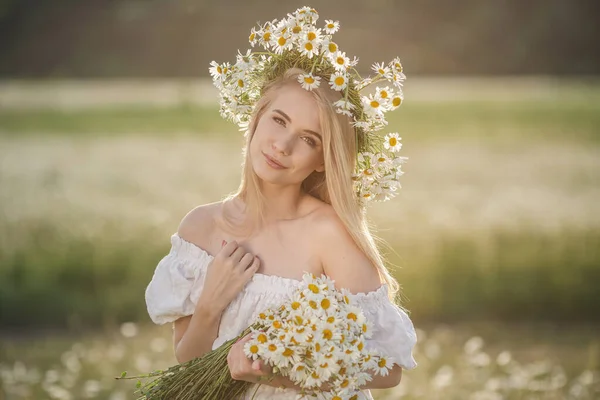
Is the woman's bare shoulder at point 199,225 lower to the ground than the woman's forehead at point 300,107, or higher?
lower

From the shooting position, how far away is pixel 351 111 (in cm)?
354

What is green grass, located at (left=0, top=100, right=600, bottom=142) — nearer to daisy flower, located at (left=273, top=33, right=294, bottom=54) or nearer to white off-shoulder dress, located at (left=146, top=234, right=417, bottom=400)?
white off-shoulder dress, located at (left=146, top=234, right=417, bottom=400)

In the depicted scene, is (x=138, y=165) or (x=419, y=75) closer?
(x=138, y=165)

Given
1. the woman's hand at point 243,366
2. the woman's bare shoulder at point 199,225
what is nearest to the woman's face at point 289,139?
the woman's bare shoulder at point 199,225

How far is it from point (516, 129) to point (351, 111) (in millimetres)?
11702

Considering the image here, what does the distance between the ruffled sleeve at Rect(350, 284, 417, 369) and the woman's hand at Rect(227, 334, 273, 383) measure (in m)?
0.43

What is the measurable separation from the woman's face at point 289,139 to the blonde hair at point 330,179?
41mm

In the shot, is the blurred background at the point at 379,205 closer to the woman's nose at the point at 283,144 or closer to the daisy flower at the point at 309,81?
the woman's nose at the point at 283,144

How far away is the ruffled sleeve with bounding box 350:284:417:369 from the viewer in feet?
11.0

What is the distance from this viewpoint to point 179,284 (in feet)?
12.0

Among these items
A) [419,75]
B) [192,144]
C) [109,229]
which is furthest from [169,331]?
[419,75]

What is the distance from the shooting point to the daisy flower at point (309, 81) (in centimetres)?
339

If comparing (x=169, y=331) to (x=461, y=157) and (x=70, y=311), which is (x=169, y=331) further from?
(x=461, y=157)

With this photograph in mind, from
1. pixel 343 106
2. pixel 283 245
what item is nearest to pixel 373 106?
pixel 343 106
